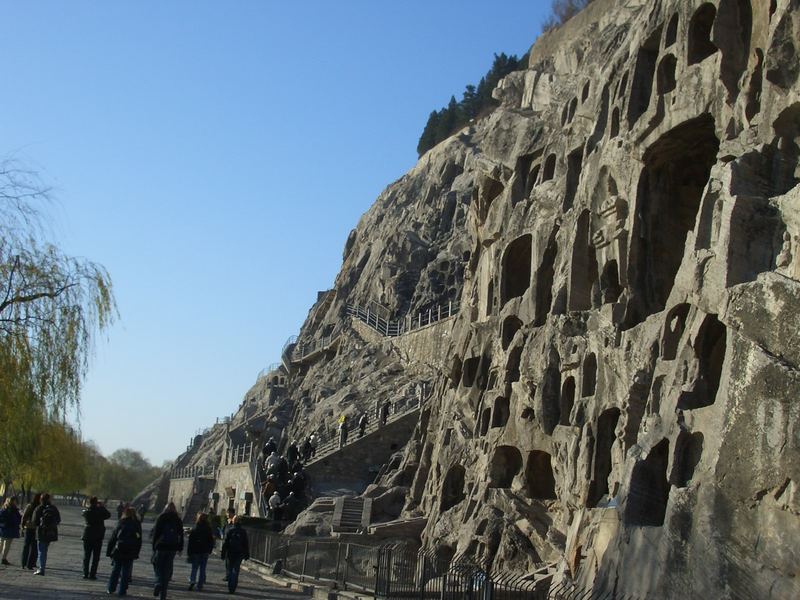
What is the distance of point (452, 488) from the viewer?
3019cm

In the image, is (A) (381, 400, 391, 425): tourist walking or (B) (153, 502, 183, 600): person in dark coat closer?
(B) (153, 502, 183, 600): person in dark coat

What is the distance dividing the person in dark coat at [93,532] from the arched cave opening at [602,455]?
10510 millimetres

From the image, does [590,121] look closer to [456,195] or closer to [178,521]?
[178,521]

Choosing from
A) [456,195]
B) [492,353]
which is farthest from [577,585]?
[456,195]

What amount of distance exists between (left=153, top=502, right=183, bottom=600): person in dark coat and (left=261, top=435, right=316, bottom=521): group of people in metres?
20.3

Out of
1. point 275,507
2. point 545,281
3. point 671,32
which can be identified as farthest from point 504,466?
point 671,32

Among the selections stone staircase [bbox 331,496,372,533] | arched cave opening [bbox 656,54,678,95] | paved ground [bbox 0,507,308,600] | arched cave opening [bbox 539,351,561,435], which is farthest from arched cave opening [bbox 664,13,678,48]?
stone staircase [bbox 331,496,372,533]

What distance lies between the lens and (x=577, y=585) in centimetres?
1727

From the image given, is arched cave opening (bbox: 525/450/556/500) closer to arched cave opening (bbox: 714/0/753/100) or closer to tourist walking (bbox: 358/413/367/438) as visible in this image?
arched cave opening (bbox: 714/0/753/100)

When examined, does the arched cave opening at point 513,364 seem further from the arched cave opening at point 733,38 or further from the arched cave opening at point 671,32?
the arched cave opening at point 733,38

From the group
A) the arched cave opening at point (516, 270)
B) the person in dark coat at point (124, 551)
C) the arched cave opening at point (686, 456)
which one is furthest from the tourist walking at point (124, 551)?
the arched cave opening at point (516, 270)

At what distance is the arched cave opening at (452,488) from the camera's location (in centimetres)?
2988

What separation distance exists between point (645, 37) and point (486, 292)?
35.2ft

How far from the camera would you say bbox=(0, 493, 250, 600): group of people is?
1577cm
